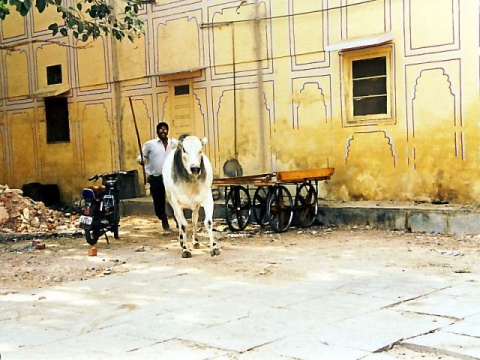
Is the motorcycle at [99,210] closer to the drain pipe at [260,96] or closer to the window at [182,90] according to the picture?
the drain pipe at [260,96]

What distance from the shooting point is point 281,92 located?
12117 mm

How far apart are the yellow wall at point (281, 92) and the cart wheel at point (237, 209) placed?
1.60 metres

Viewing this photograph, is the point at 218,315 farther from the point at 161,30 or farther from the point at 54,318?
the point at 161,30

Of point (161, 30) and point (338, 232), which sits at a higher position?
point (161, 30)

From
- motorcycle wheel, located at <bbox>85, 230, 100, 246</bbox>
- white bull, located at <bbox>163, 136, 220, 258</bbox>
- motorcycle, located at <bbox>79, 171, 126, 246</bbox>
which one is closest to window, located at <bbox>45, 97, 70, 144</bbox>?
motorcycle, located at <bbox>79, 171, 126, 246</bbox>

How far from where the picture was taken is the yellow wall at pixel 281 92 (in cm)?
1024

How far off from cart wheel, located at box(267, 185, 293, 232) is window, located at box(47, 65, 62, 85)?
7.46 metres

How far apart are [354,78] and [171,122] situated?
4056 millimetres

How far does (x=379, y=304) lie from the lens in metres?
5.61

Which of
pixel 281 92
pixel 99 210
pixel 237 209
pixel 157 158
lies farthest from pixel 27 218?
pixel 281 92

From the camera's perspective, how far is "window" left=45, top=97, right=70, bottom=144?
52.6 ft

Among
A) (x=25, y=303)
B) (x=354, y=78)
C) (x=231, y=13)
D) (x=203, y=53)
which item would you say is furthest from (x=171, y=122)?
(x=25, y=303)

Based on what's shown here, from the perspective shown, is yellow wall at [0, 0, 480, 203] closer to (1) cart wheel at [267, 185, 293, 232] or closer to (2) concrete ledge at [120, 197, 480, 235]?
(2) concrete ledge at [120, 197, 480, 235]

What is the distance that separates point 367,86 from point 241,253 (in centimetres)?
404
